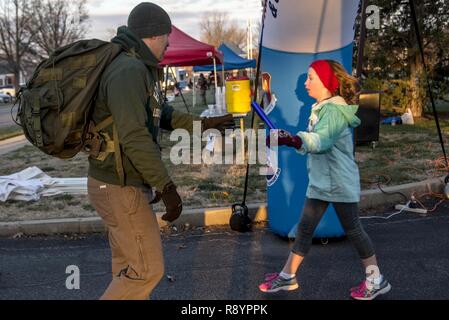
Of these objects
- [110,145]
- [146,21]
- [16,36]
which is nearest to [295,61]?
[146,21]

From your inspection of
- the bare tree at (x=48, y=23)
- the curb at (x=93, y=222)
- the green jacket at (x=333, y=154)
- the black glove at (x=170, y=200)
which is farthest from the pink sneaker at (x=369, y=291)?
the bare tree at (x=48, y=23)

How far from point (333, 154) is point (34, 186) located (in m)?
4.82

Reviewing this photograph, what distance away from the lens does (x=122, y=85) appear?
2482mm

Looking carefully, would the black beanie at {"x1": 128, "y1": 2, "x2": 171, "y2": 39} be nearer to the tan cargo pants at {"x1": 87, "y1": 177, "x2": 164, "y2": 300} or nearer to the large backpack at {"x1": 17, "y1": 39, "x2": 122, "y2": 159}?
the large backpack at {"x1": 17, "y1": 39, "x2": 122, "y2": 159}

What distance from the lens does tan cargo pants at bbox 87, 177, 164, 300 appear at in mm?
2748

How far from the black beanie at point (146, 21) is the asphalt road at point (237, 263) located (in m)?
2.04

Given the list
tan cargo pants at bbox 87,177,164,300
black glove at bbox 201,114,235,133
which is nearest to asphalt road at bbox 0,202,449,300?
tan cargo pants at bbox 87,177,164,300

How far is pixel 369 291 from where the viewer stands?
12.2 feet

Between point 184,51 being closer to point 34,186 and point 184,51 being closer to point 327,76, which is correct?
point 34,186

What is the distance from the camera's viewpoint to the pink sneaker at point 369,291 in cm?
371

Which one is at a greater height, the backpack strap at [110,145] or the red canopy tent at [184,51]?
the red canopy tent at [184,51]

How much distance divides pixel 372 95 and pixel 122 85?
335 inches

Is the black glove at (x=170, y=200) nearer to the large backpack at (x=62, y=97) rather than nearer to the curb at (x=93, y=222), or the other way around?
the large backpack at (x=62, y=97)

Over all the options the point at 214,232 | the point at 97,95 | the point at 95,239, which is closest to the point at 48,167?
the point at 95,239
